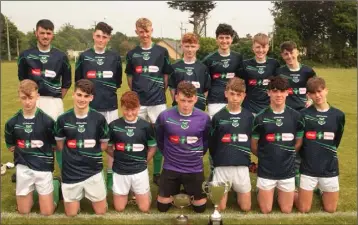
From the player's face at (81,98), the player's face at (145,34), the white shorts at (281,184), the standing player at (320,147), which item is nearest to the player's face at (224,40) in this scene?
the player's face at (145,34)

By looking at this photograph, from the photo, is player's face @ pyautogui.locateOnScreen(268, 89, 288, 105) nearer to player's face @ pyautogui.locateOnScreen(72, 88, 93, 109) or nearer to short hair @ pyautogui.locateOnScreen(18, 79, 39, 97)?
player's face @ pyautogui.locateOnScreen(72, 88, 93, 109)

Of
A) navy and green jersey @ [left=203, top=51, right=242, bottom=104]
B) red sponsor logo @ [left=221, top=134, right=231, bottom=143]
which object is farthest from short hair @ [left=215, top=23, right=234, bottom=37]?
red sponsor logo @ [left=221, top=134, right=231, bottom=143]

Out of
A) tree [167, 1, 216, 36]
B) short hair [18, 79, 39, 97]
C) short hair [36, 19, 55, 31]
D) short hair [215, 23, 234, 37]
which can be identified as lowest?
short hair [18, 79, 39, 97]

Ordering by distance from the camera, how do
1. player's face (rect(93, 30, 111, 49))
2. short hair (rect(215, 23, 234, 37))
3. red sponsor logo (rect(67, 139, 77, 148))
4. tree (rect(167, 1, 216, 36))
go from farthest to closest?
tree (rect(167, 1, 216, 36)), short hair (rect(215, 23, 234, 37)), player's face (rect(93, 30, 111, 49)), red sponsor logo (rect(67, 139, 77, 148))

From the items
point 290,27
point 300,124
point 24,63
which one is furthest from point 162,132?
point 290,27

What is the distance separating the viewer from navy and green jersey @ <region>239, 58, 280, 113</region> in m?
5.71

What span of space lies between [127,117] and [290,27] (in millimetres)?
51360

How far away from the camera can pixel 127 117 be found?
4.90 meters

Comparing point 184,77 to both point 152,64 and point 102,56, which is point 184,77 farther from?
point 102,56

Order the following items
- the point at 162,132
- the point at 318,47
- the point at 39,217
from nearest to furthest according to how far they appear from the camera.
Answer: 1. the point at 39,217
2. the point at 162,132
3. the point at 318,47

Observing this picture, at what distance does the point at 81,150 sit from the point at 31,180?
70cm

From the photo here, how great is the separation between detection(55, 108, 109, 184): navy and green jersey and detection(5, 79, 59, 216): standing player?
18cm

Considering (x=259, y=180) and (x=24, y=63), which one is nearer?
(x=259, y=180)

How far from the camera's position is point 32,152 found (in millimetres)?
4691
